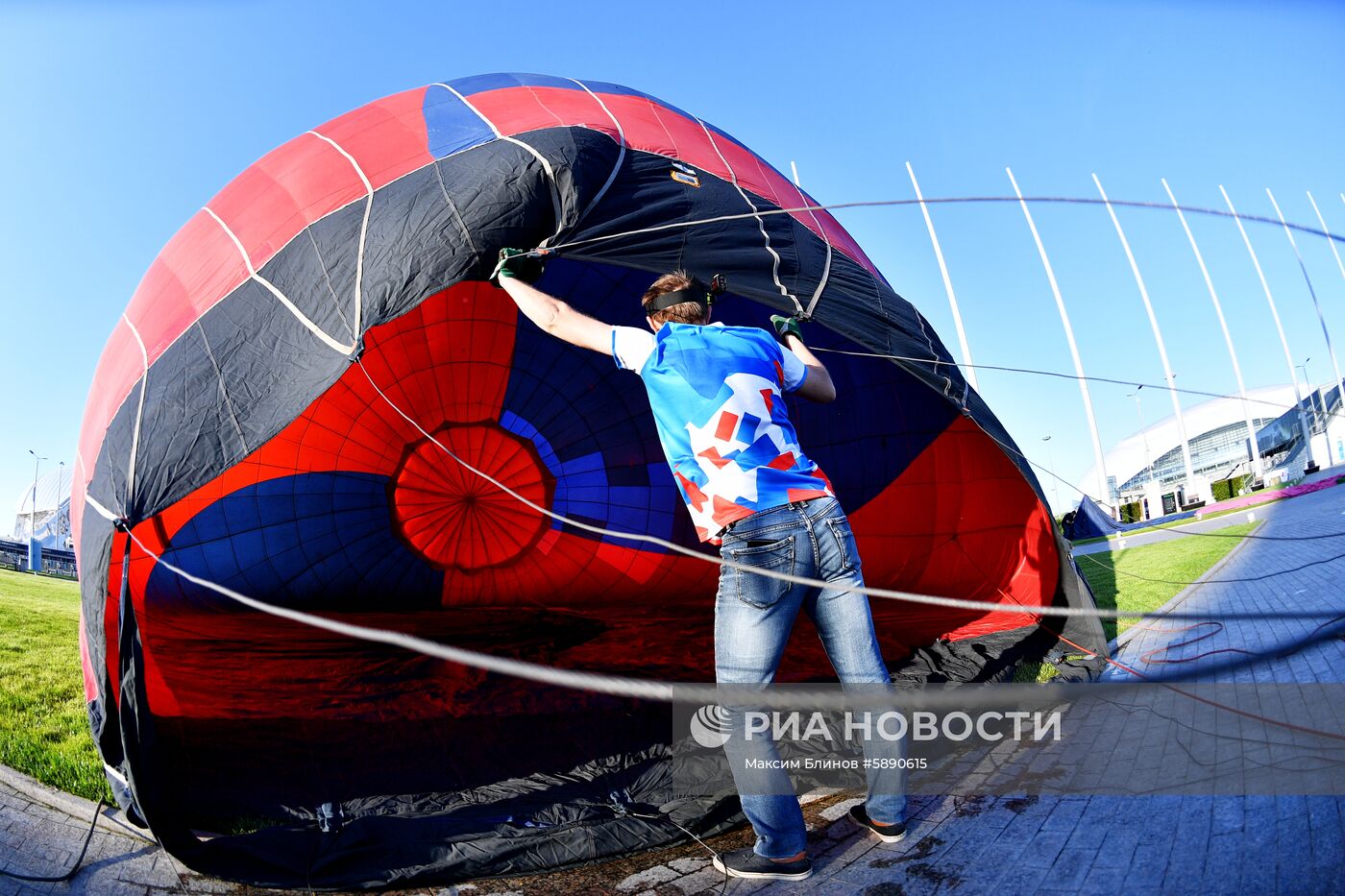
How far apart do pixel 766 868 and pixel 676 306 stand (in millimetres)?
1746

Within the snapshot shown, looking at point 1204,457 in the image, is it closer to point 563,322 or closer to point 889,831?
point 889,831

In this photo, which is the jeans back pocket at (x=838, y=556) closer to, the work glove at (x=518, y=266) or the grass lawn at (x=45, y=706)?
the work glove at (x=518, y=266)

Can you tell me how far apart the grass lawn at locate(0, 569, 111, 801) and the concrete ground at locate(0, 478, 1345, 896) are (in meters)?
0.15

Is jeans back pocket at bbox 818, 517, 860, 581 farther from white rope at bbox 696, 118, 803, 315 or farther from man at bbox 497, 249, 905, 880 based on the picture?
white rope at bbox 696, 118, 803, 315

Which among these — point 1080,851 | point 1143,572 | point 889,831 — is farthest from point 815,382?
point 1143,572

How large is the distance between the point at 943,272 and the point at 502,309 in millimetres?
24314

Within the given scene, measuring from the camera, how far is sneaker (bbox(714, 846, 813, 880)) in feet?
7.19

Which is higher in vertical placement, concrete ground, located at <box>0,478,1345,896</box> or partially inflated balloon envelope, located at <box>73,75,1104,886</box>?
partially inflated balloon envelope, located at <box>73,75,1104,886</box>

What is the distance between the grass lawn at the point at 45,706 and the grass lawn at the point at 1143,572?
4.59 meters

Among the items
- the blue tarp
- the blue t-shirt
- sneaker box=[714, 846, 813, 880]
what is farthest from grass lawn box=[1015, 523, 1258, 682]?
the blue t-shirt

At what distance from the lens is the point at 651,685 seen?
1665 mm

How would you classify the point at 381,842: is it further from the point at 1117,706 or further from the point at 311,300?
the point at 1117,706

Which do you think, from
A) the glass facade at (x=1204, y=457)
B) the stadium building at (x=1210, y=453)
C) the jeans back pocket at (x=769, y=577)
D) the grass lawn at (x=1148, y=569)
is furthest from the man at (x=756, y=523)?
the glass facade at (x=1204, y=457)

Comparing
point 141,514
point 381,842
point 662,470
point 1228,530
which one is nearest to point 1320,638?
point 381,842
